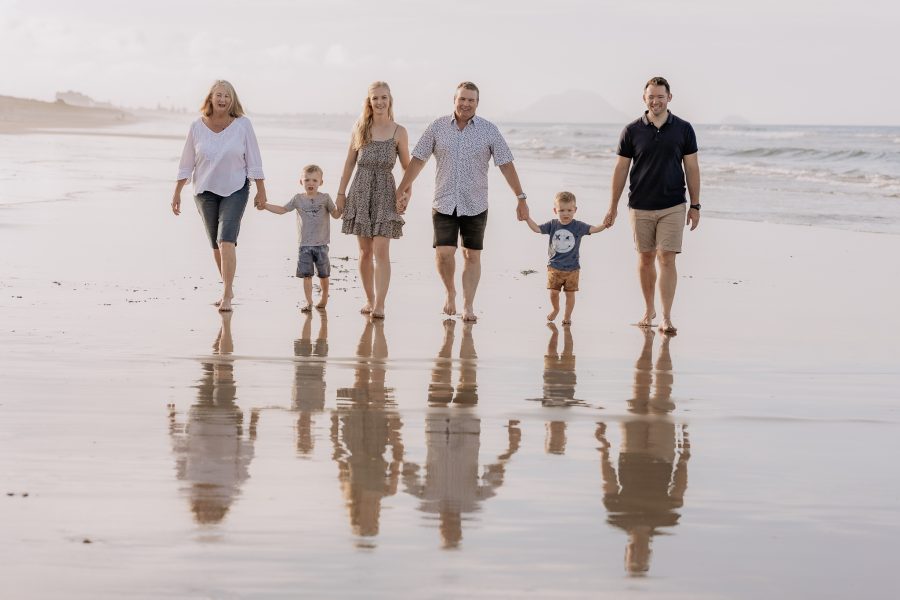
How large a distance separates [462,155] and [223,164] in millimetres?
1725

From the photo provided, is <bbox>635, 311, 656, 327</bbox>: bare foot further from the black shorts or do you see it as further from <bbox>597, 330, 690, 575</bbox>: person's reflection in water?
<bbox>597, 330, 690, 575</bbox>: person's reflection in water

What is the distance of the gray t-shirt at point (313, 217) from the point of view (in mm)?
8828

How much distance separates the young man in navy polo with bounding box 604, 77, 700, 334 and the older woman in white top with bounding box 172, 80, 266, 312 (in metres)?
2.64

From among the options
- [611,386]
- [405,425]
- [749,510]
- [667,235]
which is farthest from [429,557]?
[667,235]

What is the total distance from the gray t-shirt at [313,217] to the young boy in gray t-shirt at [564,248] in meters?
1.49

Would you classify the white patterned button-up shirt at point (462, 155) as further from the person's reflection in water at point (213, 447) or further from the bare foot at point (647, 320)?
the person's reflection in water at point (213, 447)

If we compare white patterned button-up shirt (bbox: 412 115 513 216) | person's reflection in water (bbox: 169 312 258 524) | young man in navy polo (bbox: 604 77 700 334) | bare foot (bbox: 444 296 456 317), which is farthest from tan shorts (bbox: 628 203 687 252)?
person's reflection in water (bbox: 169 312 258 524)

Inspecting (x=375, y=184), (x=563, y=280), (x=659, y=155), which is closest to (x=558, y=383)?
(x=563, y=280)

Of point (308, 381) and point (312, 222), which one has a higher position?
point (312, 222)

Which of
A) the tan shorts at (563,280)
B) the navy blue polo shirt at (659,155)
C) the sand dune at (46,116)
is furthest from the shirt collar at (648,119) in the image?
the sand dune at (46,116)

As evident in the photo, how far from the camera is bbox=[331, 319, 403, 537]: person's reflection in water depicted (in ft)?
13.4

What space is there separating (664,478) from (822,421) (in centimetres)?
136

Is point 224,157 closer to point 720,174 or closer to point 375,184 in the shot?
point 375,184

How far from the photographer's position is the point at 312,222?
29.1ft
